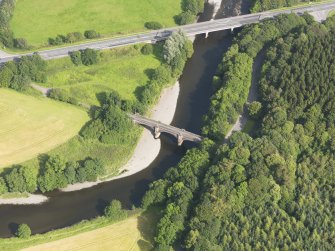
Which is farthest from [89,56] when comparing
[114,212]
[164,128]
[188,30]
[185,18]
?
[114,212]

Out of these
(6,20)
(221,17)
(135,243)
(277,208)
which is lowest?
(135,243)

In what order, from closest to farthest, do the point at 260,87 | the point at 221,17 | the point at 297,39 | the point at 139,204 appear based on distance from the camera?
the point at 139,204, the point at 260,87, the point at 297,39, the point at 221,17

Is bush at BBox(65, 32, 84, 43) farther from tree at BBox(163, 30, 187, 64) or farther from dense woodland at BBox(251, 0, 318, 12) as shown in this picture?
dense woodland at BBox(251, 0, 318, 12)

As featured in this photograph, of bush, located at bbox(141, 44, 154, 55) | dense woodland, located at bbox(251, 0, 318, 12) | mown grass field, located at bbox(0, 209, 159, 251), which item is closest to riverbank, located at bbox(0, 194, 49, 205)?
mown grass field, located at bbox(0, 209, 159, 251)

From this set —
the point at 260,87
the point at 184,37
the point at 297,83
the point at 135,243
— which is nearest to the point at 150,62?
the point at 184,37

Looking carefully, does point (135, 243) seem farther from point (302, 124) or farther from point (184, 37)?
point (184, 37)

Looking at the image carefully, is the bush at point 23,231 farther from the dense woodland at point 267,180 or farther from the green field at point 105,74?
the green field at point 105,74

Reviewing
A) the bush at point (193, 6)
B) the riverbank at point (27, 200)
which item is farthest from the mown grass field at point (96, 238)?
the bush at point (193, 6)
